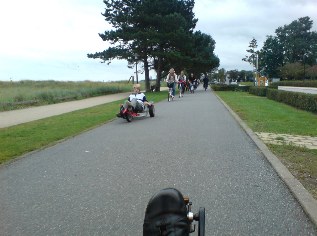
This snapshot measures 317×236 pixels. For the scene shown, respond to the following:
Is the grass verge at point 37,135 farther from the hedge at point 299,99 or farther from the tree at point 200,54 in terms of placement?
the tree at point 200,54

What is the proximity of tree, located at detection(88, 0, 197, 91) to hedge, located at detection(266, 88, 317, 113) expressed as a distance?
14.8 metres

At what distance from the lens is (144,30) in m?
38.4

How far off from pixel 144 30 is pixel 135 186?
34457mm

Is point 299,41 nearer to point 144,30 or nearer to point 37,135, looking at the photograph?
point 144,30

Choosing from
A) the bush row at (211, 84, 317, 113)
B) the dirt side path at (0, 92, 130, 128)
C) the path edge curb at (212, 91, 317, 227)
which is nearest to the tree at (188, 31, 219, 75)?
the bush row at (211, 84, 317, 113)

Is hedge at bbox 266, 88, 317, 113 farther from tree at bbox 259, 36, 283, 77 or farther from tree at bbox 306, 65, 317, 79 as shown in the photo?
tree at bbox 259, 36, 283, 77

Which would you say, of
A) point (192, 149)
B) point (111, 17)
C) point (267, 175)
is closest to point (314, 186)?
point (267, 175)

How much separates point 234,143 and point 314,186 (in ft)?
12.0

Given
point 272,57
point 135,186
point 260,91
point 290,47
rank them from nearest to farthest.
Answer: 1. point 135,186
2. point 260,91
3. point 290,47
4. point 272,57

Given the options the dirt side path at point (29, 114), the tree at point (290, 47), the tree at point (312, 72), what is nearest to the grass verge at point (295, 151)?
the dirt side path at point (29, 114)

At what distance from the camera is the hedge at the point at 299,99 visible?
1656cm

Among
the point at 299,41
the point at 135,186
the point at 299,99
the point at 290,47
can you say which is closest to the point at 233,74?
the point at 290,47

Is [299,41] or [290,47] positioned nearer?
[299,41]

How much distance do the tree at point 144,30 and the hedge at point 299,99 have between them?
48.5 ft
